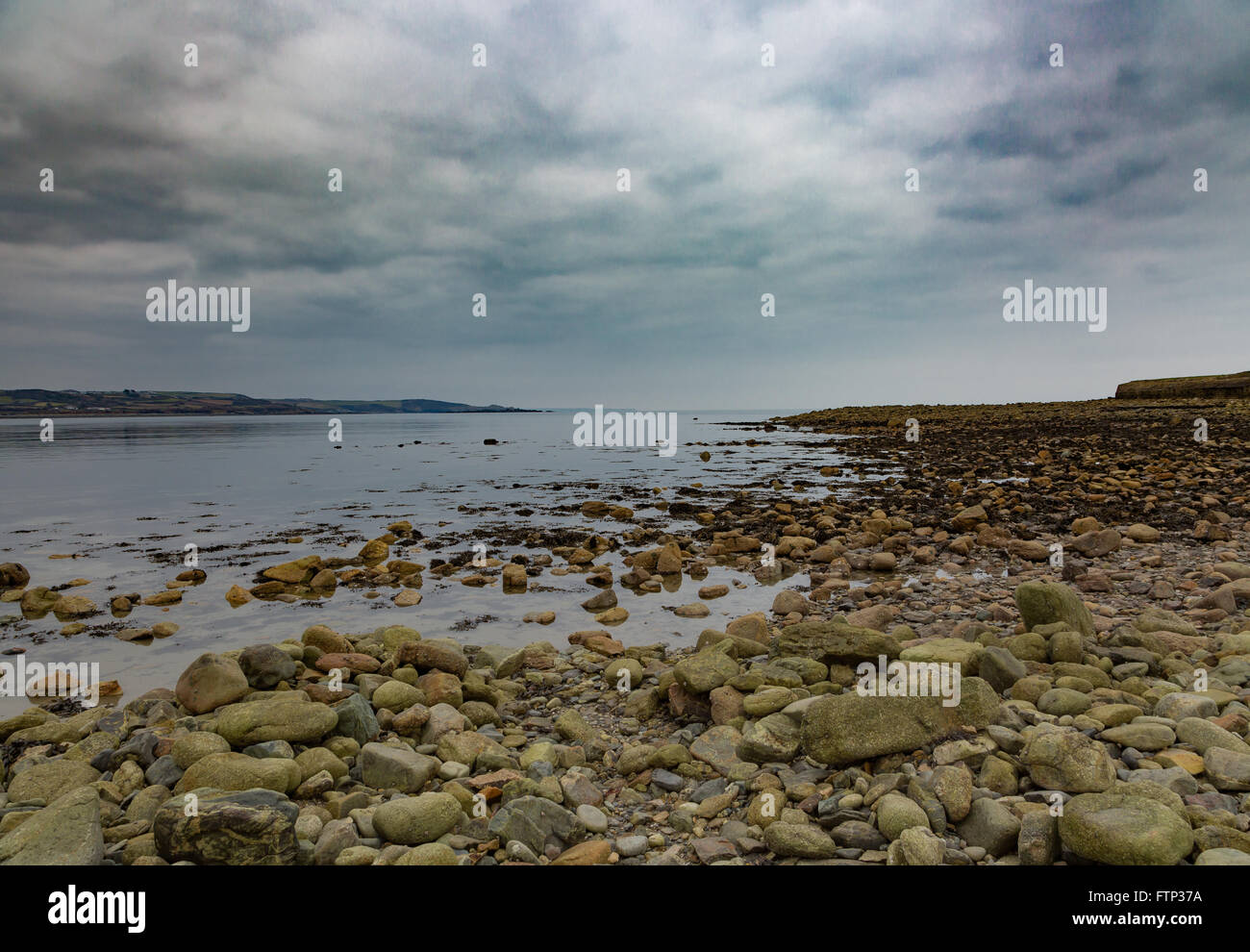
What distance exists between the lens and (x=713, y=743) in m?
5.50

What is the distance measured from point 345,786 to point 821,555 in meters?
10.8

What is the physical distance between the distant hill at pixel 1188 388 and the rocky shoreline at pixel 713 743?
8038 centimetres

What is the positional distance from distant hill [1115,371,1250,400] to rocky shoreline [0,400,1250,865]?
80.4 meters

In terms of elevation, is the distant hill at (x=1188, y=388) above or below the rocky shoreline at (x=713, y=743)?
above

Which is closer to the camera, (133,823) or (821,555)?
(133,823)

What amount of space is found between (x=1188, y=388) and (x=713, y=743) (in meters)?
98.2

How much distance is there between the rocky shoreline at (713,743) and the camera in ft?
13.4

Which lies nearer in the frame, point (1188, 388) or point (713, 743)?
point (713, 743)

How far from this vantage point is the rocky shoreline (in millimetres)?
4082

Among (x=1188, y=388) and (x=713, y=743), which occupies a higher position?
(x=1188, y=388)

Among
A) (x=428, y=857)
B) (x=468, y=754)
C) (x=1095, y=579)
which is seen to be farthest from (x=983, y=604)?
(x=428, y=857)
